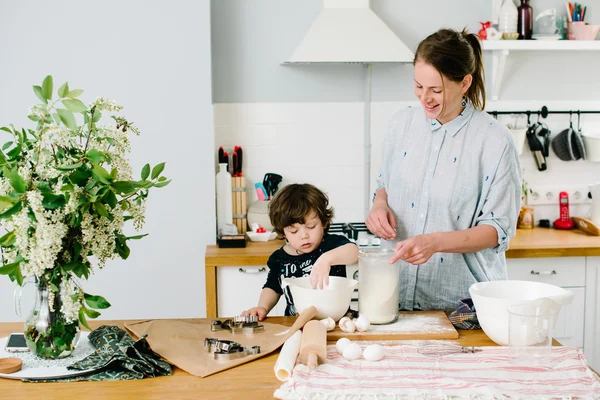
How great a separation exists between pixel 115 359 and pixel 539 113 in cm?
298

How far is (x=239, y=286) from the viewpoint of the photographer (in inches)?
135

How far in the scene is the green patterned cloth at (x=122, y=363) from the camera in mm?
1729

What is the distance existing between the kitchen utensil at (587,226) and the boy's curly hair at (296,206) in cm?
185

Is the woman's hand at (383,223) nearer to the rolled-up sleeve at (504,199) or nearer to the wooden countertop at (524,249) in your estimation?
the rolled-up sleeve at (504,199)

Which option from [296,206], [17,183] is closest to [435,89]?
[296,206]

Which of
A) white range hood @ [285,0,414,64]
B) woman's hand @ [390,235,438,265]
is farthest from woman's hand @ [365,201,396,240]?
white range hood @ [285,0,414,64]

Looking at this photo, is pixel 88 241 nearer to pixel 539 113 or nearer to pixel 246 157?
pixel 246 157

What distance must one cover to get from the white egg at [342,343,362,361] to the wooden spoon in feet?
2.56

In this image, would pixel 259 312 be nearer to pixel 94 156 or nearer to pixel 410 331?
pixel 410 331

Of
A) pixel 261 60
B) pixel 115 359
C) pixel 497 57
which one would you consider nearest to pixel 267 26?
pixel 261 60

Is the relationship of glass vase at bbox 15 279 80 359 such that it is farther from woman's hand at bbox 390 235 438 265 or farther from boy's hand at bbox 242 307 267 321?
woman's hand at bbox 390 235 438 265

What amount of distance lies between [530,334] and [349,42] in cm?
213

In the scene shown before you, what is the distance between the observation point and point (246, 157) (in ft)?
12.8

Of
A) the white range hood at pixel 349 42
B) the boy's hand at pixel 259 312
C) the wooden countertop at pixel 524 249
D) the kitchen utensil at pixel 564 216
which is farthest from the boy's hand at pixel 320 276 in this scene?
the kitchen utensil at pixel 564 216
